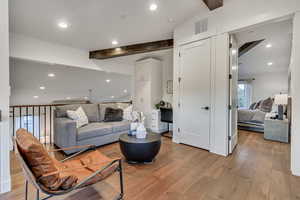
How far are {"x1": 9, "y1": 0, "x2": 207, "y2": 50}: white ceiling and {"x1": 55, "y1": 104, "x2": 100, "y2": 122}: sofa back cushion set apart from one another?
167 centimetres

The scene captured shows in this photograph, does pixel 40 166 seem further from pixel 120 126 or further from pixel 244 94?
pixel 244 94

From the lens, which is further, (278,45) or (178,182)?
(278,45)

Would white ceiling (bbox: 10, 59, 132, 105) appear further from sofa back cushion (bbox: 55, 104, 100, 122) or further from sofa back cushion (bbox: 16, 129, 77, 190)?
sofa back cushion (bbox: 16, 129, 77, 190)

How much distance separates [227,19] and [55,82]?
569 cm

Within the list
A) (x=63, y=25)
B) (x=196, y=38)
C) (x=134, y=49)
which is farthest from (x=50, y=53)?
(x=196, y=38)

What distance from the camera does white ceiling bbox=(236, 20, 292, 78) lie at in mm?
3178

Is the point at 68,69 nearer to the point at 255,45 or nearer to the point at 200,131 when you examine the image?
the point at 200,131

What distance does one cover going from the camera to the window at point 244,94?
7.97m

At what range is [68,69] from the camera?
5086 mm

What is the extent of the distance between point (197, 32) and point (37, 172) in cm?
358

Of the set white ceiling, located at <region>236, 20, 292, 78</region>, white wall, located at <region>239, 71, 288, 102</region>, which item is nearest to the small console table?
white ceiling, located at <region>236, 20, 292, 78</region>

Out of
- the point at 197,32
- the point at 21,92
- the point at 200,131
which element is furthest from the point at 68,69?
the point at 200,131

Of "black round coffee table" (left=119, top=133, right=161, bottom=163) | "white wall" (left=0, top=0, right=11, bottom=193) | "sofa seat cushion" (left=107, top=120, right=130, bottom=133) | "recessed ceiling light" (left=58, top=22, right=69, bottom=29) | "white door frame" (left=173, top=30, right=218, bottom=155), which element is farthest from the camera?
"sofa seat cushion" (left=107, top=120, right=130, bottom=133)

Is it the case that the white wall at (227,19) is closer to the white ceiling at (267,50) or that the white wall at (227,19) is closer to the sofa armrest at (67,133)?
the white ceiling at (267,50)
